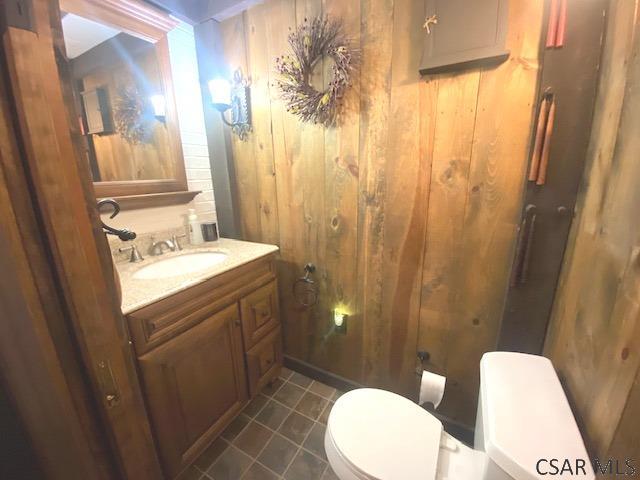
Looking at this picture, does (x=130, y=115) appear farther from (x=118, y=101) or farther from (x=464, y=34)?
(x=464, y=34)

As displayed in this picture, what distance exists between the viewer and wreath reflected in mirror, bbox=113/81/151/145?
4.17 feet

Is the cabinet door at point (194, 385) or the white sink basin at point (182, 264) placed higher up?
the white sink basin at point (182, 264)

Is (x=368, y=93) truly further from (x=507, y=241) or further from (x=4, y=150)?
(x=4, y=150)

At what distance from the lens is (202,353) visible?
1118 mm

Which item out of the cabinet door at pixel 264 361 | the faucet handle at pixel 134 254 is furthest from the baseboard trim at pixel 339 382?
the faucet handle at pixel 134 254

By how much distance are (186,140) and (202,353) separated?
1186 millimetres

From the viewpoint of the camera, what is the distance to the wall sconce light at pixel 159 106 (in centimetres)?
138

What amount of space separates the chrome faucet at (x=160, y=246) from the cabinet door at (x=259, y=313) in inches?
21.6

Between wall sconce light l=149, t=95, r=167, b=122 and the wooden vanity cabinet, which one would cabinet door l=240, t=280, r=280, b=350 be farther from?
wall sconce light l=149, t=95, r=167, b=122

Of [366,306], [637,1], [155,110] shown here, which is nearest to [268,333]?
[366,306]

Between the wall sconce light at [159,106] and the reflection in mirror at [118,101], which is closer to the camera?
the reflection in mirror at [118,101]

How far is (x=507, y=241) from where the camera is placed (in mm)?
1020

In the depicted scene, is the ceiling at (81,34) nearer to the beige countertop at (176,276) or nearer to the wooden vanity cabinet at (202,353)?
the beige countertop at (176,276)

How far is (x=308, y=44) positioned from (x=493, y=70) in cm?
77
